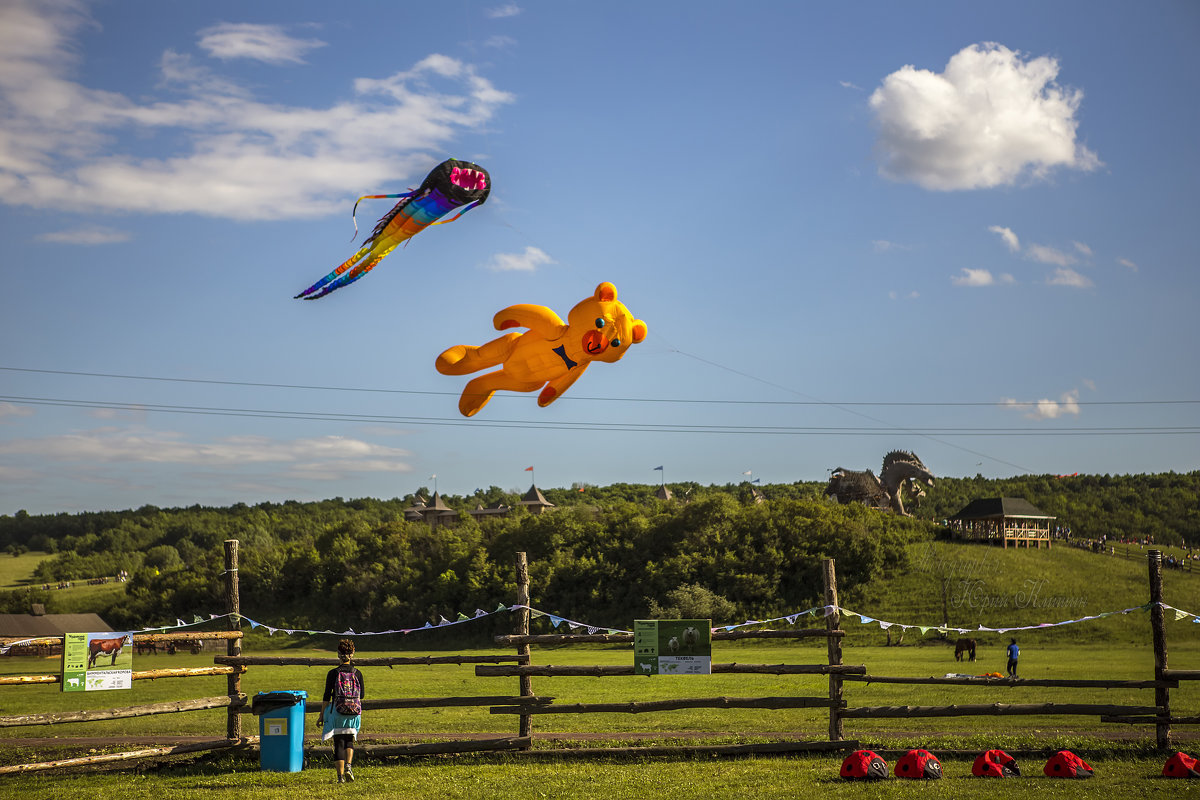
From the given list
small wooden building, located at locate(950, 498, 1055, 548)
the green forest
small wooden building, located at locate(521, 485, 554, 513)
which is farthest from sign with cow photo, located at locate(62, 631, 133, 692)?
small wooden building, located at locate(521, 485, 554, 513)

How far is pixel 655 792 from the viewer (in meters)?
10.3

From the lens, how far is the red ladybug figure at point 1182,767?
10594 millimetres

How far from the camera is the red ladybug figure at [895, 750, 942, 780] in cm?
1060

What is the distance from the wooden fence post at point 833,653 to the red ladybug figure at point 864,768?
193 centimetres

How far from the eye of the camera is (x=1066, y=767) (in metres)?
10.6

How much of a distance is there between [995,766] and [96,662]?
11663 mm

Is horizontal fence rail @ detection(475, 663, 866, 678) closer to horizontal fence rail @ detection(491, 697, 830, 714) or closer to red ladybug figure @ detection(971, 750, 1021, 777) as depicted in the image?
horizontal fence rail @ detection(491, 697, 830, 714)

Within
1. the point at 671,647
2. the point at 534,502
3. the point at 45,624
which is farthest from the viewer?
the point at 534,502

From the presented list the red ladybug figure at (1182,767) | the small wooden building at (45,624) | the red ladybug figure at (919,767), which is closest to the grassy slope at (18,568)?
the small wooden building at (45,624)

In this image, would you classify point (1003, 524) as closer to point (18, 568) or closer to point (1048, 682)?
point (1048, 682)

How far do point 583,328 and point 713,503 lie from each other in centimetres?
5452

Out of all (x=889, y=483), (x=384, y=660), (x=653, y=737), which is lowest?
(x=653, y=737)

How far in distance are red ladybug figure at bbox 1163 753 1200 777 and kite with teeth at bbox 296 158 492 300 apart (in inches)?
408

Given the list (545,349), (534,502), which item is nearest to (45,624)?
(534,502)
